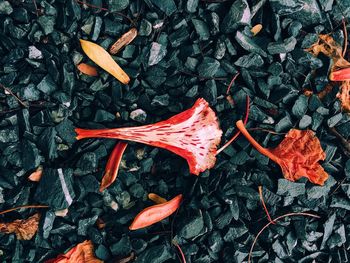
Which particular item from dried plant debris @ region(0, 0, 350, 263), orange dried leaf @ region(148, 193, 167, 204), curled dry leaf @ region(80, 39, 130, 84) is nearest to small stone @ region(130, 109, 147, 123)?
dried plant debris @ region(0, 0, 350, 263)

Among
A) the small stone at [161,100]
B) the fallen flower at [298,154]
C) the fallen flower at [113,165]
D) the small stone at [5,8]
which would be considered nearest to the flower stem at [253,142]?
the fallen flower at [298,154]

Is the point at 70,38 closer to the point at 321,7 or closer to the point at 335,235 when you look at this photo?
the point at 321,7

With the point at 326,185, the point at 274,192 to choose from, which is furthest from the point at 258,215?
the point at 326,185

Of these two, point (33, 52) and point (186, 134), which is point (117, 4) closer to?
point (33, 52)

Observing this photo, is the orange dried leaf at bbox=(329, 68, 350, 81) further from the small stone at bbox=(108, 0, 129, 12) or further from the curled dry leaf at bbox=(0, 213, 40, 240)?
the curled dry leaf at bbox=(0, 213, 40, 240)

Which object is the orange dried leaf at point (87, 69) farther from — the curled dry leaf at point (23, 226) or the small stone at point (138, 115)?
the curled dry leaf at point (23, 226)

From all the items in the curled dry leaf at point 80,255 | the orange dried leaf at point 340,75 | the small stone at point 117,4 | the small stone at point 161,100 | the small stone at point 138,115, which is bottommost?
the curled dry leaf at point 80,255

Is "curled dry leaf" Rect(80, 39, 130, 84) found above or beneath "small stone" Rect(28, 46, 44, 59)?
beneath
